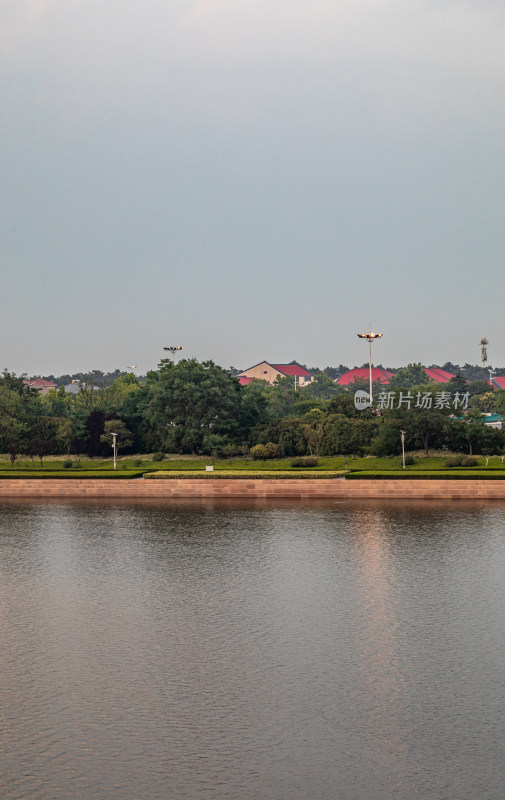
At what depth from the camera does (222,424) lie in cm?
5931

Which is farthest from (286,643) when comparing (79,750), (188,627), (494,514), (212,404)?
(212,404)

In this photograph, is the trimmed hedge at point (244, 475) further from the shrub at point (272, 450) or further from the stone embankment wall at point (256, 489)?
the shrub at point (272, 450)

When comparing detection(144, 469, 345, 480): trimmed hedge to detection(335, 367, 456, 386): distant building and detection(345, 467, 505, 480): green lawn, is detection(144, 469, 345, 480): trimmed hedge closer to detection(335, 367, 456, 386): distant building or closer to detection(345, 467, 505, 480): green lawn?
detection(345, 467, 505, 480): green lawn

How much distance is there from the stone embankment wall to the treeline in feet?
37.8

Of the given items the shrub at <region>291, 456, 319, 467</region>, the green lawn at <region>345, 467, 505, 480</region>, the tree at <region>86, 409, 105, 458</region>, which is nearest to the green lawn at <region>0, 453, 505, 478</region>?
the green lawn at <region>345, 467, 505, 480</region>

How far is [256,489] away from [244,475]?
6.52 feet

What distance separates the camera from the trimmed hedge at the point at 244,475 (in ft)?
149

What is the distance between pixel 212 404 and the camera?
60.7 meters

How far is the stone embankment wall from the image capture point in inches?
1650

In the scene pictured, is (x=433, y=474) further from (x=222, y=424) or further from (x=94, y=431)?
(x=94, y=431)

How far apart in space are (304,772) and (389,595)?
10.2 m

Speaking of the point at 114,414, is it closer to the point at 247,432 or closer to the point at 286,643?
the point at 247,432

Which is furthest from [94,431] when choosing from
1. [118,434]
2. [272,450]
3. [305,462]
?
[305,462]

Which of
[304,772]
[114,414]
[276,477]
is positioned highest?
[114,414]
